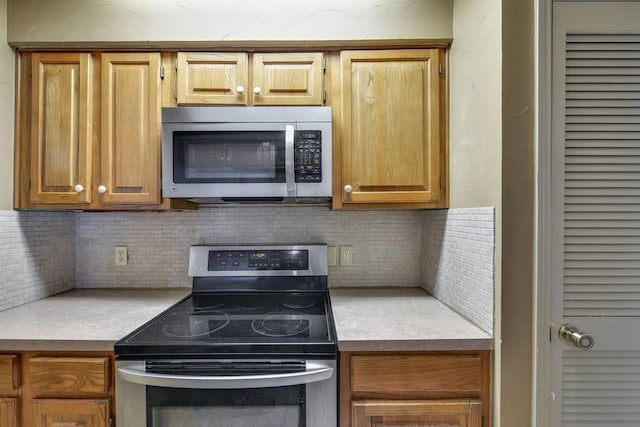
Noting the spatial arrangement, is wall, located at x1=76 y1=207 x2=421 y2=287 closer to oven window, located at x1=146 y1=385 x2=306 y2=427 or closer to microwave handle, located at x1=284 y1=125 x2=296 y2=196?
microwave handle, located at x1=284 y1=125 x2=296 y2=196

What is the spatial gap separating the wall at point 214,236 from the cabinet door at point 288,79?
0.58 metres

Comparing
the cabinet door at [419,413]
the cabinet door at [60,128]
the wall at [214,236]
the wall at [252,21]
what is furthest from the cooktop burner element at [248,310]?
the wall at [252,21]

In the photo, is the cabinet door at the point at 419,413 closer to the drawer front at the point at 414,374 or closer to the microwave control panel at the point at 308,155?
the drawer front at the point at 414,374

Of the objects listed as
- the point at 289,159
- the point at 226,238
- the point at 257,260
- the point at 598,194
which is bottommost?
the point at 257,260

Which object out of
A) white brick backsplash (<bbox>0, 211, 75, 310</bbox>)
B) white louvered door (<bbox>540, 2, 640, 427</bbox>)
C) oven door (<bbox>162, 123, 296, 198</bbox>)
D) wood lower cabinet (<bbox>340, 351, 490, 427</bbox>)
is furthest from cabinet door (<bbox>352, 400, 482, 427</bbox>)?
white brick backsplash (<bbox>0, 211, 75, 310</bbox>)

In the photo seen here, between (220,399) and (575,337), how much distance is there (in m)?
1.12

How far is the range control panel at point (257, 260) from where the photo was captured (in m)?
1.67

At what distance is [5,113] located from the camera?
54.2 inches

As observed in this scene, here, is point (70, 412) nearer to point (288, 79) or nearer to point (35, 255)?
point (35, 255)

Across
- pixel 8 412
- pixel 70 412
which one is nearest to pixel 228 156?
pixel 70 412

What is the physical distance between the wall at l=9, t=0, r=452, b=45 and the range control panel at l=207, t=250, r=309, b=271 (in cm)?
98

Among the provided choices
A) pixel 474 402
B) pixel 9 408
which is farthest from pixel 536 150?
pixel 9 408

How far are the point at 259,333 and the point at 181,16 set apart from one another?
1326 millimetres

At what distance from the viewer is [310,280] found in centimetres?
168
